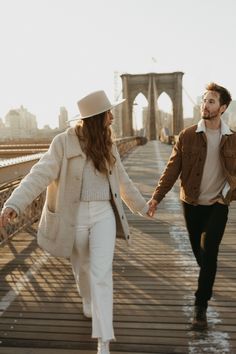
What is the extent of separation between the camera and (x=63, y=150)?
3275 millimetres

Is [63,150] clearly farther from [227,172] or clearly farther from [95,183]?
[227,172]

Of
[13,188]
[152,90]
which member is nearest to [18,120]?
[152,90]

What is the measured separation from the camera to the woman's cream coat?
10.5ft

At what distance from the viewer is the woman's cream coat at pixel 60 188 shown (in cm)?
320

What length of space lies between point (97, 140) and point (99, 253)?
2.31 feet

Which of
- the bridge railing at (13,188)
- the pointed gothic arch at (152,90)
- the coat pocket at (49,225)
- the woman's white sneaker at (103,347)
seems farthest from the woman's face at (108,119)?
the pointed gothic arch at (152,90)

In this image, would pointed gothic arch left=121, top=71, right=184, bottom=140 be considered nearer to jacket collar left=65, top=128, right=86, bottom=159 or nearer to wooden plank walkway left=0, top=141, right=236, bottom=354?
wooden plank walkway left=0, top=141, right=236, bottom=354

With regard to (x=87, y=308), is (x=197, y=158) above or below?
above

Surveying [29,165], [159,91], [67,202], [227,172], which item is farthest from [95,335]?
[159,91]

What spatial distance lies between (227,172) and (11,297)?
83.6 inches

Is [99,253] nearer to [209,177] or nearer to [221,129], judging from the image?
[209,177]

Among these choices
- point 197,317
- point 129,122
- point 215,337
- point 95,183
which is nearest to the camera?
point 95,183

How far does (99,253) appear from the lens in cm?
318

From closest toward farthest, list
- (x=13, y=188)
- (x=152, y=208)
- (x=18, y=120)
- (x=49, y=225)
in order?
(x=49, y=225) → (x=152, y=208) → (x=13, y=188) → (x=18, y=120)
